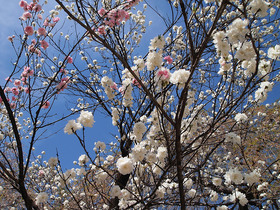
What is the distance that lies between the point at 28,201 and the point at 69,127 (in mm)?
971

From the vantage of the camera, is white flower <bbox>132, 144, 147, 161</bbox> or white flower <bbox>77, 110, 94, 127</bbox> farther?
white flower <bbox>132, 144, 147, 161</bbox>

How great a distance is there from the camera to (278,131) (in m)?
6.13

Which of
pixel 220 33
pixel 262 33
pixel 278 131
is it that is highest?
pixel 262 33

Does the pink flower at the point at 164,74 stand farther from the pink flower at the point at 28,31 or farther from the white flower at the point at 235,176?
the pink flower at the point at 28,31

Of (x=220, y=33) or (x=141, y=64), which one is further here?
(x=141, y=64)

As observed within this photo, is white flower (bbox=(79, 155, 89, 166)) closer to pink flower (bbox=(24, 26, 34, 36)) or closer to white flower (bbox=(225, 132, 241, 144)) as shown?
white flower (bbox=(225, 132, 241, 144))

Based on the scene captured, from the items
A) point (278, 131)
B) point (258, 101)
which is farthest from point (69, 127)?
point (278, 131)

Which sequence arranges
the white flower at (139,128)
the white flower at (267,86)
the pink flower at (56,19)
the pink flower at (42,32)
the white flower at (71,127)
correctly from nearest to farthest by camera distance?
the white flower at (71,127), the white flower at (139,128), the white flower at (267,86), the pink flower at (42,32), the pink flower at (56,19)

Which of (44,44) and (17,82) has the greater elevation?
(44,44)

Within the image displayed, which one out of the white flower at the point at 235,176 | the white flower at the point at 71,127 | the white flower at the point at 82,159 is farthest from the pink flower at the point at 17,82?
the white flower at the point at 235,176

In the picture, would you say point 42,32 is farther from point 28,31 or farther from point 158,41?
point 158,41

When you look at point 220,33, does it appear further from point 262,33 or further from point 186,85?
point 262,33

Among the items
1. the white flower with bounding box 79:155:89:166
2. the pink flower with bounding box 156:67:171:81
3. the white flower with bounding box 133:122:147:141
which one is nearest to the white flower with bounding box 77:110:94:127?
the white flower with bounding box 133:122:147:141

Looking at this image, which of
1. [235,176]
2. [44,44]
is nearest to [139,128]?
[235,176]
